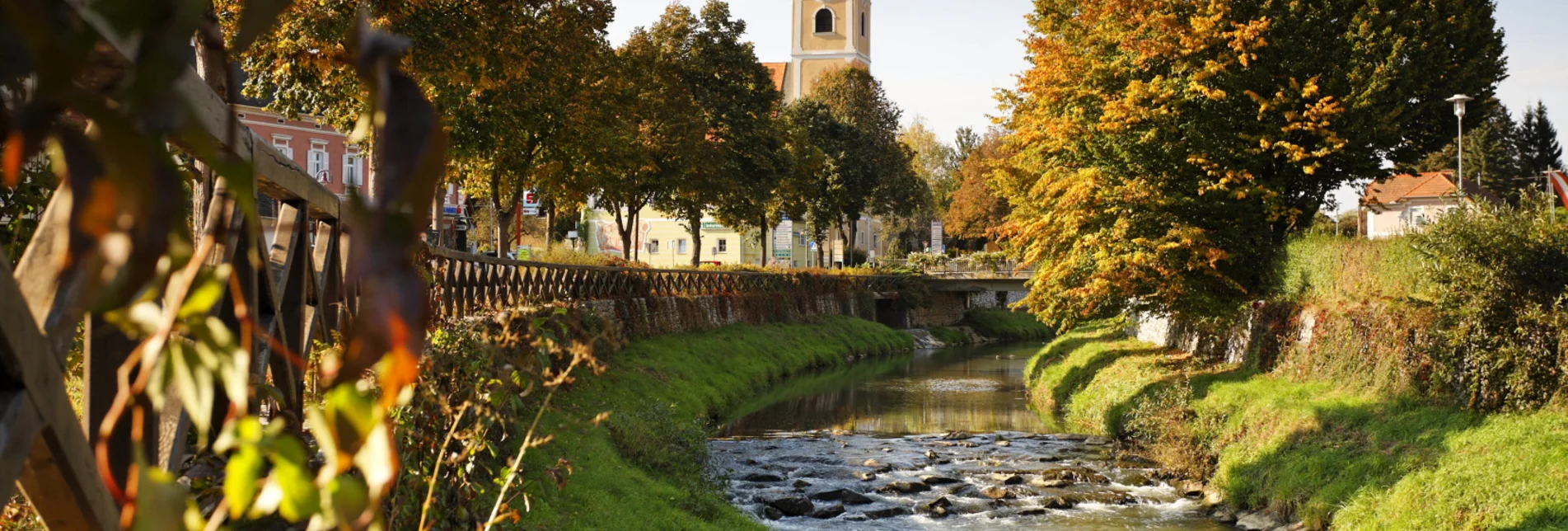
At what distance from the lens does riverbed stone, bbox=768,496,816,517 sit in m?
16.2

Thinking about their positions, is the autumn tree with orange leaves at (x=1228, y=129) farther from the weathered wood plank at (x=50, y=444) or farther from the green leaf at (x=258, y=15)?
the green leaf at (x=258, y=15)

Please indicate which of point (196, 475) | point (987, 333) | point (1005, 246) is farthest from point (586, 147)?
point (987, 333)

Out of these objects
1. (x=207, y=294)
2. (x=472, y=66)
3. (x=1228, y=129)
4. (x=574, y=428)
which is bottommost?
(x=574, y=428)

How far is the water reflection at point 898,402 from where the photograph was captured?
2531 cm

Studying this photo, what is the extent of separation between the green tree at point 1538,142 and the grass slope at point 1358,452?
201 ft

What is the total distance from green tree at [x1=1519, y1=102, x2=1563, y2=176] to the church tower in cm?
3946

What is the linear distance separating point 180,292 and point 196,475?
3.80 metres

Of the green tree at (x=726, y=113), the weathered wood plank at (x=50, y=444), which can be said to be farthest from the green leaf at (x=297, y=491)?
the green tree at (x=726, y=113)

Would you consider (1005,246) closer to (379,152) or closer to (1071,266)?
(1071,266)

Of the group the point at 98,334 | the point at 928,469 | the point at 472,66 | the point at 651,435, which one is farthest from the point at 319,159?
the point at 98,334

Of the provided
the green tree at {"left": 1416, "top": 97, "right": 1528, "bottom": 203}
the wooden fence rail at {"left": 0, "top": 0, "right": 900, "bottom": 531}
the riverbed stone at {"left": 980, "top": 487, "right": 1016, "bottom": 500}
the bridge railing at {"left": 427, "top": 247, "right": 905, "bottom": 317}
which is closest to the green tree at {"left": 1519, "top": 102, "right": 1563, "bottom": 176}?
the green tree at {"left": 1416, "top": 97, "right": 1528, "bottom": 203}

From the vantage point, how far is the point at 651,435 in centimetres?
1709

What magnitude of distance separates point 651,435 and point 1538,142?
73.4 m

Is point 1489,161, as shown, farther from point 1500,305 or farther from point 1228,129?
point 1500,305
